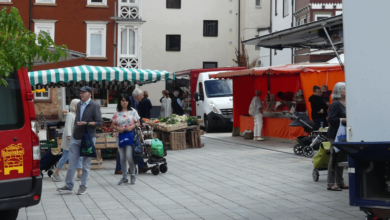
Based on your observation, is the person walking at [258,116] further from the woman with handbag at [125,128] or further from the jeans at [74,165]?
the jeans at [74,165]

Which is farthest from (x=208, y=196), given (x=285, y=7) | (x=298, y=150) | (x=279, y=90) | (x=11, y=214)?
(x=285, y=7)

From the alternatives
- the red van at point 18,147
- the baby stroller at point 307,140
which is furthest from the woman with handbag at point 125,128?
the baby stroller at point 307,140

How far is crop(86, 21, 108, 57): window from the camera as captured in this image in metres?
36.3

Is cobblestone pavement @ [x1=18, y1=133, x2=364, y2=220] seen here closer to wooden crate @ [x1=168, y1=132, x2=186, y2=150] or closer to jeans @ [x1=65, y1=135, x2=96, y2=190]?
jeans @ [x1=65, y1=135, x2=96, y2=190]

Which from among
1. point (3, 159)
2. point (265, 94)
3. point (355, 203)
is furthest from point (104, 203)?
point (265, 94)

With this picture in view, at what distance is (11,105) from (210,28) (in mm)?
40993

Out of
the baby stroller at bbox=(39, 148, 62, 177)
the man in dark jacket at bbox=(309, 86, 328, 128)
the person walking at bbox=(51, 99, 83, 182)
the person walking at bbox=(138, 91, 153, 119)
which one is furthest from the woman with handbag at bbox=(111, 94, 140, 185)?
the person walking at bbox=(138, 91, 153, 119)

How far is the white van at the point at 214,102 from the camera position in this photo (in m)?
26.0

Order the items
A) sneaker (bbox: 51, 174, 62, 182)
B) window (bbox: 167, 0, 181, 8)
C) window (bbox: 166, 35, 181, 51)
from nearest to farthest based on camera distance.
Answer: sneaker (bbox: 51, 174, 62, 182) → window (bbox: 166, 35, 181, 51) → window (bbox: 167, 0, 181, 8)

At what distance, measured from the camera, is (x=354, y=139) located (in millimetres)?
6047

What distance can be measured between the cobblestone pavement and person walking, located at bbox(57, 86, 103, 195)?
21 cm

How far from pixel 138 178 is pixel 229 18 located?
121 ft

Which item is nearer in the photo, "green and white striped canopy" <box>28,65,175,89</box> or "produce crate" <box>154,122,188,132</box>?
"green and white striped canopy" <box>28,65,175,89</box>

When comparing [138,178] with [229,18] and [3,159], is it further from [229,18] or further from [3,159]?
[229,18]
